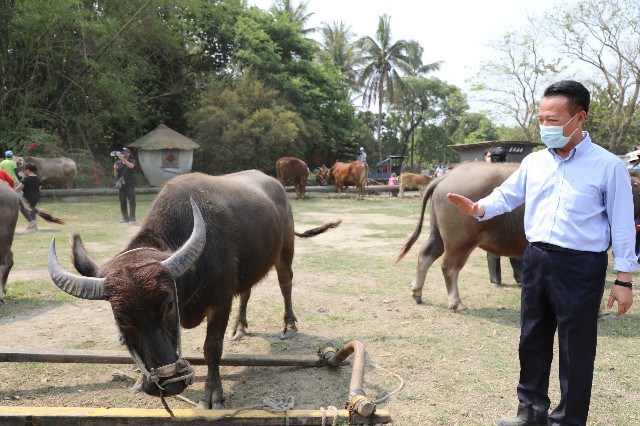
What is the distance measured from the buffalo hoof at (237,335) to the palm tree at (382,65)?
37.7m

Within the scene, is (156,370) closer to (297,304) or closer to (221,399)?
(221,399)

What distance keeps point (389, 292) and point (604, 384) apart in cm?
324

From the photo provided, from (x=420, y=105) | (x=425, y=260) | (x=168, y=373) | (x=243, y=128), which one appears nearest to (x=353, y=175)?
(x=243, y=128)

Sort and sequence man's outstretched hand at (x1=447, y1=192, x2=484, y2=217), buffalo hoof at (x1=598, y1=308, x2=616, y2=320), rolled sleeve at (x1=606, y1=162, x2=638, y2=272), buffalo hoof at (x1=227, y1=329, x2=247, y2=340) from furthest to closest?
buffalo hoof at (x1=598, y1=308, x2=616, y2=320)
buffalo hoof at (x1=227, y1=329, x2=247, y2=340)
man's outstretched hand at (x1=447, y1=192, x2=484, y2=217)
rolled sleeve at (x1=606, y1=162, x2=638, y2=272)

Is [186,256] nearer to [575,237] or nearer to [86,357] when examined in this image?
[86,357]

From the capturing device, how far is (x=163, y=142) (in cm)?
2408

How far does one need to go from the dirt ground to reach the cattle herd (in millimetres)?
395

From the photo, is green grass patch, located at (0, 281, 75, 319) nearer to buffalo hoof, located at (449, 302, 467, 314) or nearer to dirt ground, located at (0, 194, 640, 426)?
dirt ground, located at (0, 194, 640, 426)

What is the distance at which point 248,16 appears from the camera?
94.9 feet

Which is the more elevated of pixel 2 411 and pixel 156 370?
pixel 156 370

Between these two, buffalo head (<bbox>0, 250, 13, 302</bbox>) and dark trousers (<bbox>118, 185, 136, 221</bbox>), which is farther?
dark trousers (<bbox>118, 185, 136, 221</bbox>)

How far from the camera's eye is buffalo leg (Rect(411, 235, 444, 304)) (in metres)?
6.34

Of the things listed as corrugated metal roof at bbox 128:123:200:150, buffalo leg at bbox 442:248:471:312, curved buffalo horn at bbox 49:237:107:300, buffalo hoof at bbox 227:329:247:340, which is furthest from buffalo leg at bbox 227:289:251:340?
corrugated metal roof at bbox 128:123:200:150

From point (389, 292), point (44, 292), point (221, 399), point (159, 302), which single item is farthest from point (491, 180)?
point (44, 292)
